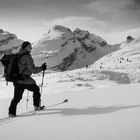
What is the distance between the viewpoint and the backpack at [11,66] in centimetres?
610

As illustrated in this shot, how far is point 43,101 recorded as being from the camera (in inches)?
328

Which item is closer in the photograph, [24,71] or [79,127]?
[79,127]

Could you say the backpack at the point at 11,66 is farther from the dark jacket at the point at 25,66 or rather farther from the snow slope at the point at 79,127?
the snow slope at the point at 79,127

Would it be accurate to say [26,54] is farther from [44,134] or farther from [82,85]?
[82,85]

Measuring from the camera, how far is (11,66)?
6.14m

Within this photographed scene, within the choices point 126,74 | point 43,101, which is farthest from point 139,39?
point 43,101

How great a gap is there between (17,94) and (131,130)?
3570 millimetres

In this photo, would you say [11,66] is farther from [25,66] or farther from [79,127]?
[79,127]

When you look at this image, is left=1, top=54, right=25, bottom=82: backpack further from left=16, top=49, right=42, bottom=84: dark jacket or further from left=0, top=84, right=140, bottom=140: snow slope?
left=0, top=84, right=140, bottom=140: snow slope

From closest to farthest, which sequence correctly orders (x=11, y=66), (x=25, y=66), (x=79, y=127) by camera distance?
(x=79, y=127) → (x=11, y=66) → (x=25, y=66)

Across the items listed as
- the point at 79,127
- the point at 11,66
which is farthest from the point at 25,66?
the point at 79,127

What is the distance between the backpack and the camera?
240 inches

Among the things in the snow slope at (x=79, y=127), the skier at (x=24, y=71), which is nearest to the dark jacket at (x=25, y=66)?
the skier at (x=24, y=71)

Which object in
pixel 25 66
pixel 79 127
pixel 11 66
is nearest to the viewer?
pixel 79 127
